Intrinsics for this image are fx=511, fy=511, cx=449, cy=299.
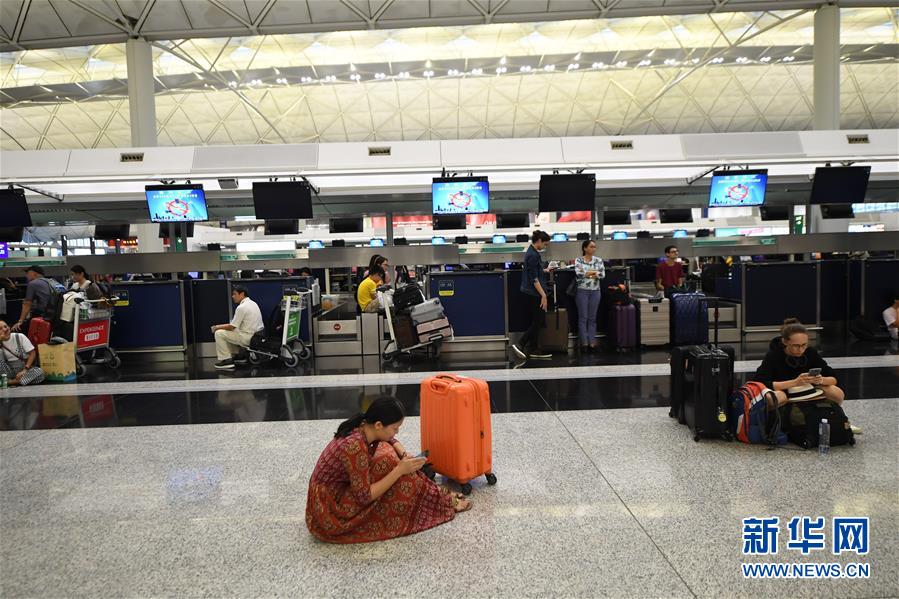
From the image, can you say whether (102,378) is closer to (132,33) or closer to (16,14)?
(132,33)

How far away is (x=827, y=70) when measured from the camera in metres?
11.9

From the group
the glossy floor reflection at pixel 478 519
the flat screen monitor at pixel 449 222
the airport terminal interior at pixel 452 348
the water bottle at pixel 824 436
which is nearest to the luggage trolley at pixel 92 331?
the airport terminal interior at pixel 452 348

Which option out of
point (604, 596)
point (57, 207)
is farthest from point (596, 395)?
point (57, 207)

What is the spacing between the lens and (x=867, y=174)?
32.6 feet

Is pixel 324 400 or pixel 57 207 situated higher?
pixel 57 207

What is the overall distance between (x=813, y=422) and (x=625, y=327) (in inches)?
196


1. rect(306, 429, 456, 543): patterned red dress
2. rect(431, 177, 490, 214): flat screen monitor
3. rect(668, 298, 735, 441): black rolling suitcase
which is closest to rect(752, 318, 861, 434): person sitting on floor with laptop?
rect(668, 298, 735, 441): black rolling suitcase

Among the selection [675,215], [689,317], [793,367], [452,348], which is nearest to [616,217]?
[675,215]

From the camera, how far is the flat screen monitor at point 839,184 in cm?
994

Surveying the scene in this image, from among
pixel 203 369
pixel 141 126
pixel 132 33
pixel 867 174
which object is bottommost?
pixel 203 369

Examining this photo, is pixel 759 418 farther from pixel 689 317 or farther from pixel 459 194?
pixel 459 194

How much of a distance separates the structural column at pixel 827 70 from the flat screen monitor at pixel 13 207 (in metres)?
16.9

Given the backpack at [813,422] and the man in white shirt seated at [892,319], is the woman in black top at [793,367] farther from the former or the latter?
the man in white shirt seated at [892,319]

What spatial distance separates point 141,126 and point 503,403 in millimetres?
11403
